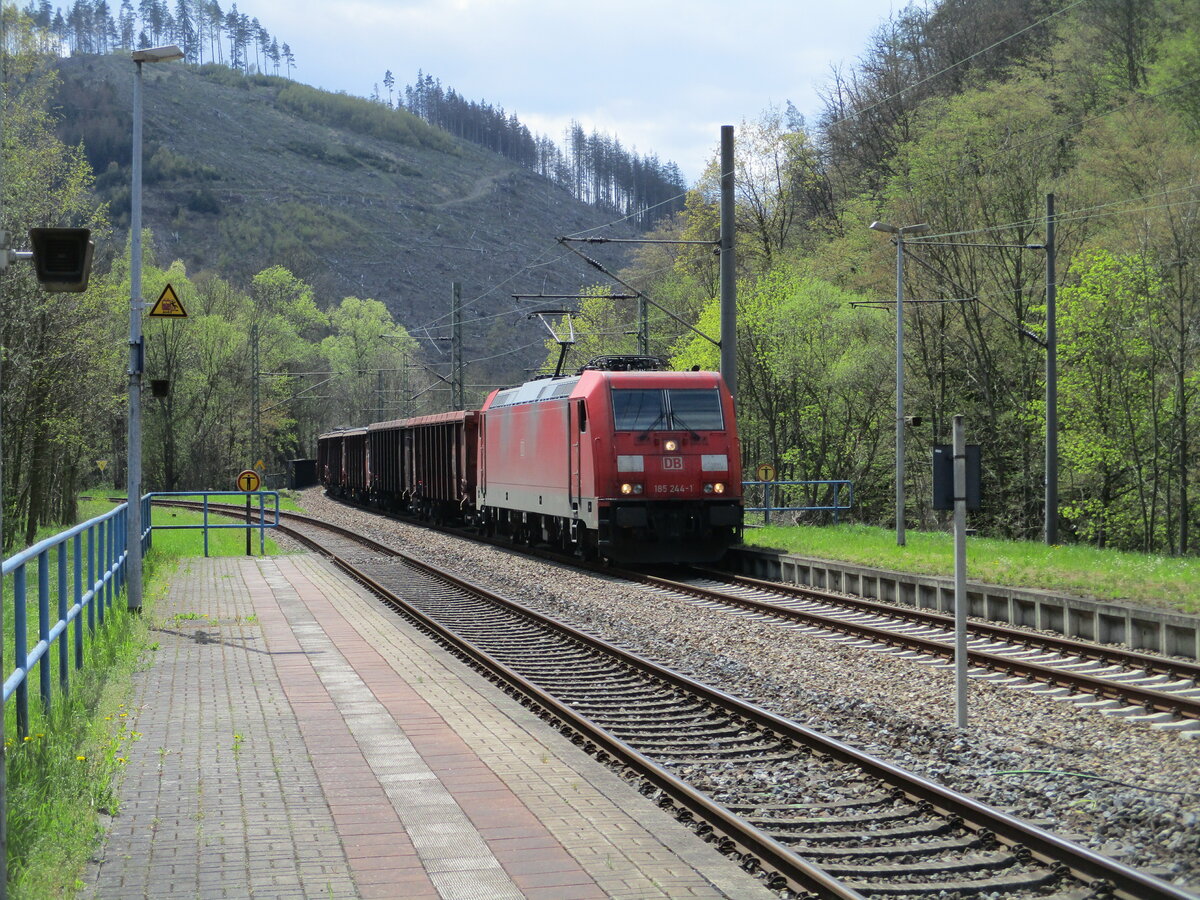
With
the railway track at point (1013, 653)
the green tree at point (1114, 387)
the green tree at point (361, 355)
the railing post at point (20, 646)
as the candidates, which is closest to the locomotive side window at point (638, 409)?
the railway track at point (1013, 653)

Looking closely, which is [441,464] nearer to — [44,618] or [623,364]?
[623,364]

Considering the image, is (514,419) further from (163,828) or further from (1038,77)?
(1038,77)

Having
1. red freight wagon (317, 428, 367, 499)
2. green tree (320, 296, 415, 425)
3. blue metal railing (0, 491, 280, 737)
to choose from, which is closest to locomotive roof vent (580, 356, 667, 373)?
blue metal railing (0, 491, 280, 737)

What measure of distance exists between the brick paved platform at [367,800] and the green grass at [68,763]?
133 millimetres

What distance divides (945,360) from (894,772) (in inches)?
1334

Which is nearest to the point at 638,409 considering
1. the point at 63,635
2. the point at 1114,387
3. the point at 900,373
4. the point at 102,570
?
the point at 900,373

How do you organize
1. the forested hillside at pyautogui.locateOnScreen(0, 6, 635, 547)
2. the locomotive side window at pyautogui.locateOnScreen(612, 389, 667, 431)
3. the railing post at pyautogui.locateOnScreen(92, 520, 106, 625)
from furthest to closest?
the forested hillside at pyautogui.locateOnScreen(0, 6, 635, 547) → the locomotive side window at pyautogui.locateOnScreen(612, 389, 667, 431) → the railing post at pyautogui.locateOnScreen(92, 520, 106, 625)

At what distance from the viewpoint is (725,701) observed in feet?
32.0

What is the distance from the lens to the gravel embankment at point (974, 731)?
6.54 m

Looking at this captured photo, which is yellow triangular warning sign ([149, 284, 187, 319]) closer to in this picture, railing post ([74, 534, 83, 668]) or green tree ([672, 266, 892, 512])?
railing post ([74, 534, 83, 668])

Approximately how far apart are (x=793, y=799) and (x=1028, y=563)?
1240 centimetres

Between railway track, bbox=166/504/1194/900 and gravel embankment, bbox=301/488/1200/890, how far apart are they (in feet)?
1.25

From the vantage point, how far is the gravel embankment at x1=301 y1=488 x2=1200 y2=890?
6.54 m

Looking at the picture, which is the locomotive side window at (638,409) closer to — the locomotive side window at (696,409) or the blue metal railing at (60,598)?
the locomotive side window at (696,409)
